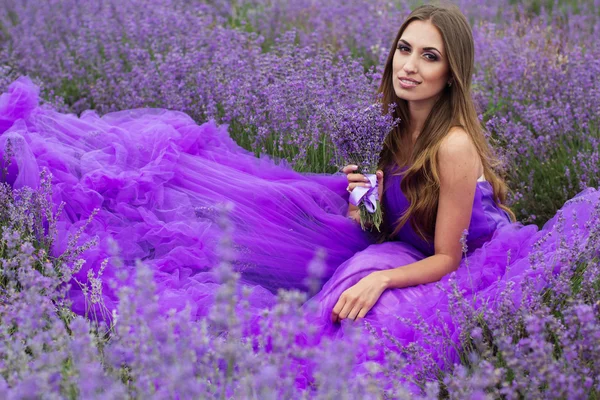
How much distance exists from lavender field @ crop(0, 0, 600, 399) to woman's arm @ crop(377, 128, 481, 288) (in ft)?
1.35

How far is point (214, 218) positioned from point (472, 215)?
0.96m

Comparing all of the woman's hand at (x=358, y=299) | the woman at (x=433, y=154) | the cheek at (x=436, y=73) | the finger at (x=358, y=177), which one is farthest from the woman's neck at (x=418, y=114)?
the woman's hand at (x=358, y=299)

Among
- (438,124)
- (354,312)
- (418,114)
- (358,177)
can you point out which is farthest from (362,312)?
(418,114)

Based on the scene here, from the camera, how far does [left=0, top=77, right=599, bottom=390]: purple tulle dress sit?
7.77 feet

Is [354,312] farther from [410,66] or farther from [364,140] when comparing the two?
[410,66]

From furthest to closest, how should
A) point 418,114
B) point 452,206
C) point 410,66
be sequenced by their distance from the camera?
point 418,114
point 410,66
point 452,206

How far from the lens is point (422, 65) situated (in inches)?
102

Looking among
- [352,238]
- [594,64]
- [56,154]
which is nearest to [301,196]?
[352,238]

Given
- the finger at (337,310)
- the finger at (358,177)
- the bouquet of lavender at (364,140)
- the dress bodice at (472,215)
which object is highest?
the bouquet of lavender at (364,140)

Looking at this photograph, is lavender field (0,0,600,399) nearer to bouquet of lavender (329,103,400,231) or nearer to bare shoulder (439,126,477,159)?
bouquet of lavender (329,103,400,231)

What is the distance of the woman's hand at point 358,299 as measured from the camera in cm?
229

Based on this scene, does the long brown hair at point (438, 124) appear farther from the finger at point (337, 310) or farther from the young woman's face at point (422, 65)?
the finger at point (337, 310)

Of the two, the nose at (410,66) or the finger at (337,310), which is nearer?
the finger at (337,310)

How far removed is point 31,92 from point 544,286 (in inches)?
83.1
